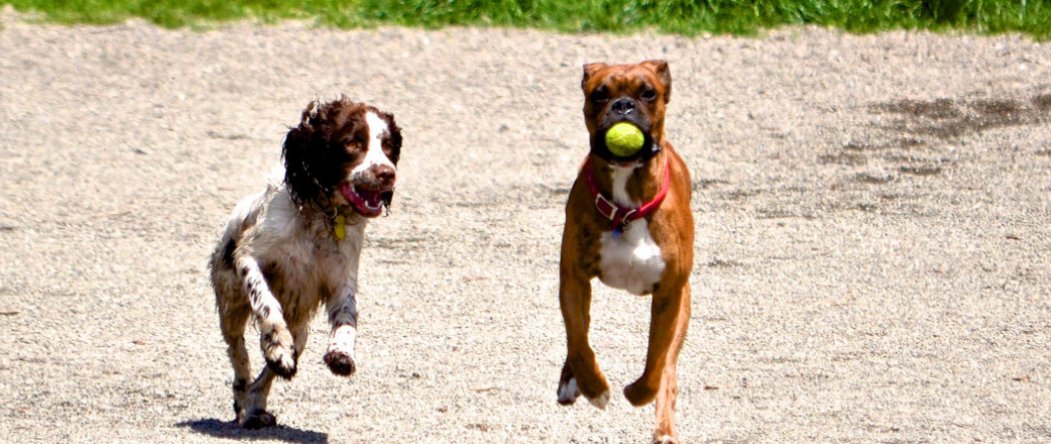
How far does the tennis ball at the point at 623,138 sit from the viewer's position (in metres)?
5.64

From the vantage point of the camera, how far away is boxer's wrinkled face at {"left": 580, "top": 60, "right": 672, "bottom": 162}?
564 cm

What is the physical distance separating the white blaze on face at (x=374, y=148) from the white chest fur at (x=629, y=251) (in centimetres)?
97

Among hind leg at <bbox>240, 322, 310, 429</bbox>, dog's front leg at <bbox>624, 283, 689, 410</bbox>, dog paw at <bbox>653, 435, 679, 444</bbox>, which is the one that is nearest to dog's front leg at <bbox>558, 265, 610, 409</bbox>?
dog's front leg at <bbox>624, 283, 689, 410</bbox>

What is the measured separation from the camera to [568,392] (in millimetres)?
6410

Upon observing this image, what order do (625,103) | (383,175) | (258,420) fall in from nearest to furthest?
(625,103) < (383,175) < (258,420)

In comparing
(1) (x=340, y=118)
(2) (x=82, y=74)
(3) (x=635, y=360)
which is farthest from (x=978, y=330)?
(2) (x=82, y=74)

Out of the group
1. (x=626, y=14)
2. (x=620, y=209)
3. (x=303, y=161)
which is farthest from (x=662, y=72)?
(x=626, y=14)

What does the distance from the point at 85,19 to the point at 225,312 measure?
8.96 m

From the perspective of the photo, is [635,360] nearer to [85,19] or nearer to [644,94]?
[644,94]

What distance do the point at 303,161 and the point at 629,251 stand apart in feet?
4.60

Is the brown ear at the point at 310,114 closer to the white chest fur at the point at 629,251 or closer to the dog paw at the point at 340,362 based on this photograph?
the dog paw at the point at 340,362

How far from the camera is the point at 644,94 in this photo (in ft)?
18.7

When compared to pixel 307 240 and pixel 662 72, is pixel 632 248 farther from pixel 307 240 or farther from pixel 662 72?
pixel 307 240

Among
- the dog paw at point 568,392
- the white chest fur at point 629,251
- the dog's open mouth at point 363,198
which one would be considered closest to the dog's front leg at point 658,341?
the white chest fur at point 629,251
